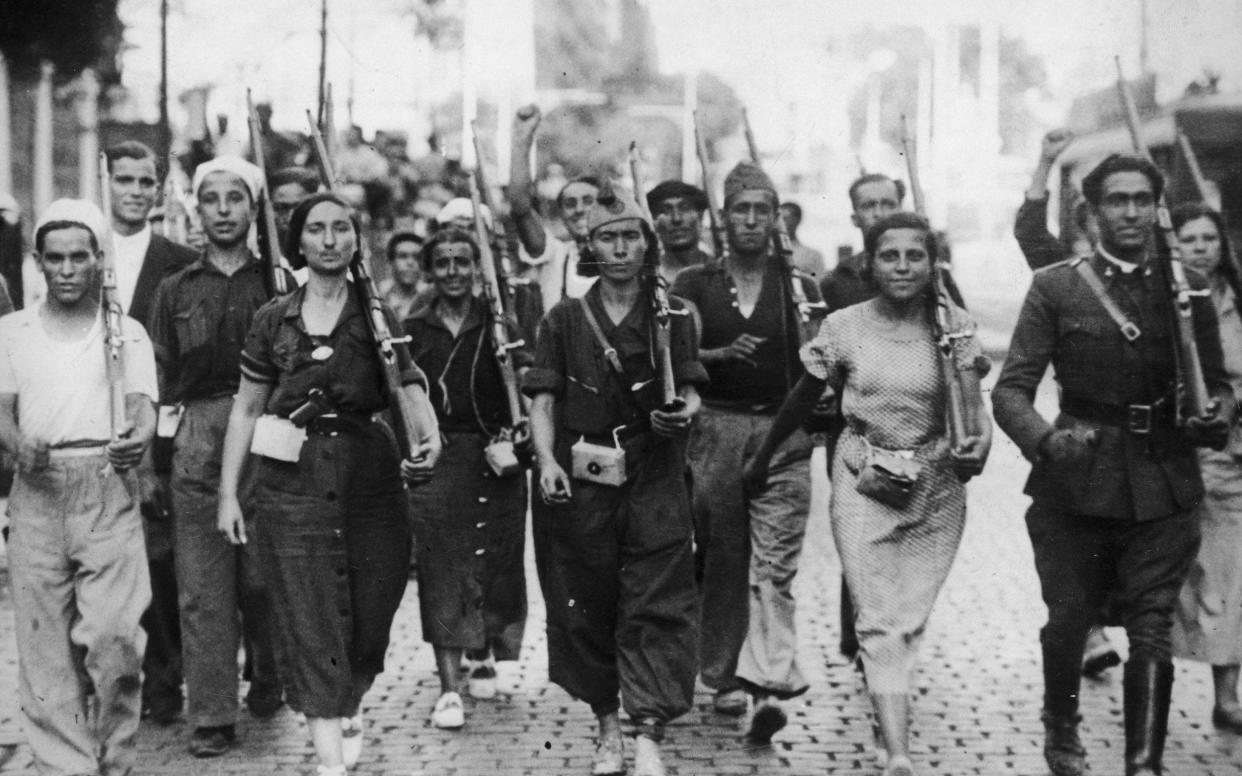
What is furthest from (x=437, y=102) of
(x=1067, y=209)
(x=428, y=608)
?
(x=428, y=608)

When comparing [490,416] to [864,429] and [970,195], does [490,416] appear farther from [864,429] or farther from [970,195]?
[970,195]

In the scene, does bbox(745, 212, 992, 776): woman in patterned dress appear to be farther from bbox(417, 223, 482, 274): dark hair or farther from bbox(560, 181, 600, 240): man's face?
bbox(560, 181, 600, 240): man's face

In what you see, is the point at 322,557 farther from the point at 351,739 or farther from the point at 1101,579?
the point at 1101,579

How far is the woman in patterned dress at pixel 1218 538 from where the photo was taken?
6.68 metres

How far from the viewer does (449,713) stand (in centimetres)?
681

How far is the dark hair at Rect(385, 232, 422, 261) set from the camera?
910cm

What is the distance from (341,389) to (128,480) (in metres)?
0.86

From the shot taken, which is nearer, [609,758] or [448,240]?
[609,758]

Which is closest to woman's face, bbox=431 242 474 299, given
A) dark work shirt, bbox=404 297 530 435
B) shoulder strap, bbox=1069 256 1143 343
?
dark work shirt, bbox=404 297 530 435

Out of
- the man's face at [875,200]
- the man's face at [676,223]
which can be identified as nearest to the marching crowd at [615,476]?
the man's face at [875,200]

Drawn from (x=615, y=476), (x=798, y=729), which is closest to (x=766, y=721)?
(x=798, y=729)

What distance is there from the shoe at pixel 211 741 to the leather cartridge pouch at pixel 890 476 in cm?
275

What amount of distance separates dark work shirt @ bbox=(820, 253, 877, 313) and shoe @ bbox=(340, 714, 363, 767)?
319 centimetres

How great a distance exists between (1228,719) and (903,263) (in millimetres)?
2485
